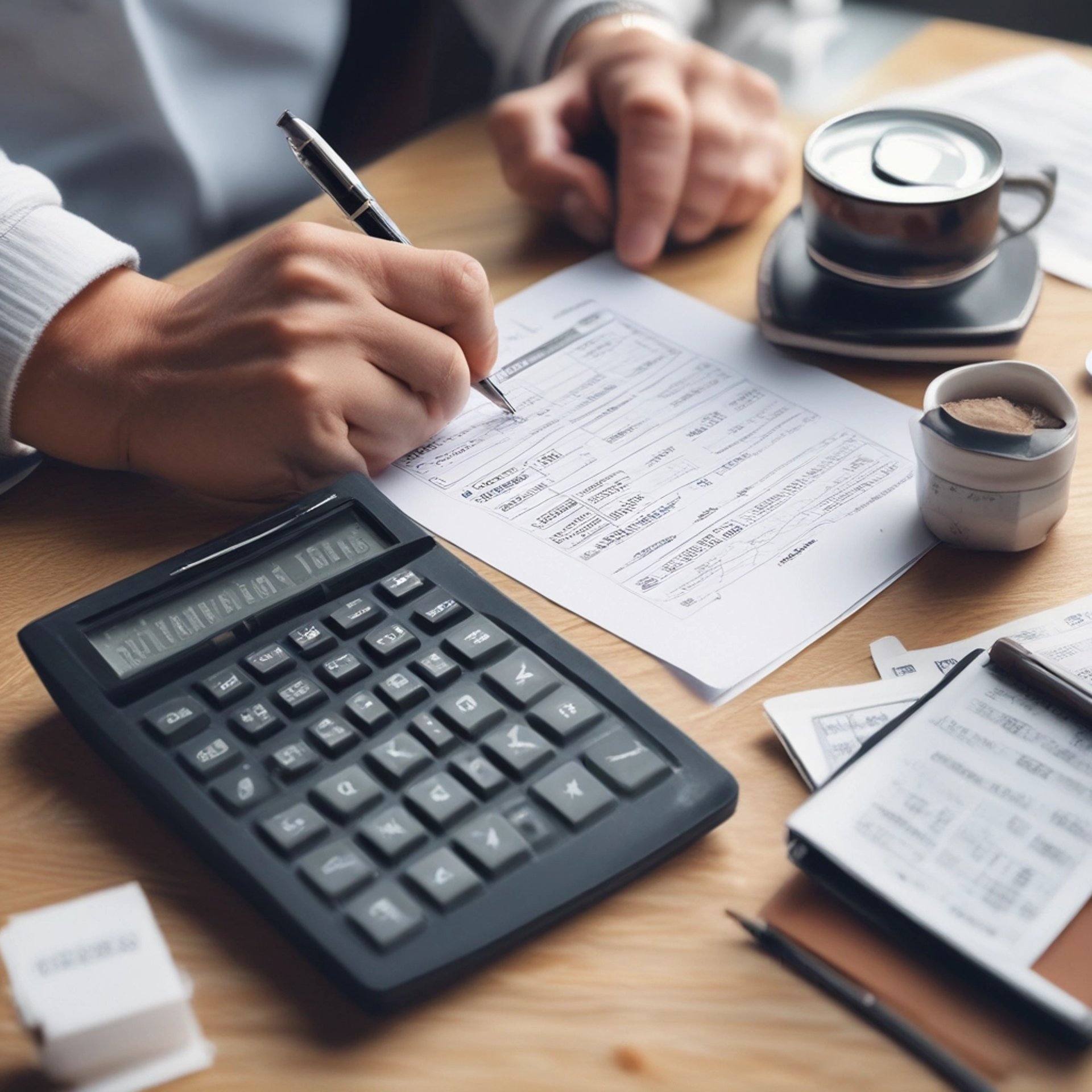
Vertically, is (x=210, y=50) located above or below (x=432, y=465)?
above

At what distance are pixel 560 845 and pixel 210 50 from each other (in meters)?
0.75

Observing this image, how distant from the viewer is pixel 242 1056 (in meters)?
0.35

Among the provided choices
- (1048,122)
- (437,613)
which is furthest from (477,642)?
(1048,122)

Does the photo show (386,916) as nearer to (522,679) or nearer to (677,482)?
(522,679)

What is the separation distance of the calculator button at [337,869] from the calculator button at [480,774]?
0.14ft

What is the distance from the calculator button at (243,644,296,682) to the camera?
44 centimetres

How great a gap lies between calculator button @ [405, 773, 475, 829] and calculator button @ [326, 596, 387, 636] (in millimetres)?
81

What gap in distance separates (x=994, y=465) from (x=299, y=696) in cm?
30

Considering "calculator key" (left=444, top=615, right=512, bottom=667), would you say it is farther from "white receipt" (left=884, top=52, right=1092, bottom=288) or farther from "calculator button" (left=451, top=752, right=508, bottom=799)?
"white receipt" (left=884, top=52, right=1092, bottom=288)

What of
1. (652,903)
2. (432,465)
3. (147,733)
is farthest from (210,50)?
(652,903)

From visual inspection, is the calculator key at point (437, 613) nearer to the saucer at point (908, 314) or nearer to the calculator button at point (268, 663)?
the calculator button at point (268, 663)

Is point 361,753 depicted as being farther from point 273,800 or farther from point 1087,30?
point 1087,30

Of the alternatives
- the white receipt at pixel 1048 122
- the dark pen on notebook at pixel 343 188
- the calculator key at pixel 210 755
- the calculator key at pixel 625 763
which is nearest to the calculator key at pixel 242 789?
the calculator key at pixel 210 755

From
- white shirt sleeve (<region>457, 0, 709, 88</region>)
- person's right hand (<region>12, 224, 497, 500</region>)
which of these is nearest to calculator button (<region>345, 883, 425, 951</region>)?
person's right hand (<region>12, 224, 497, 500</region>)
